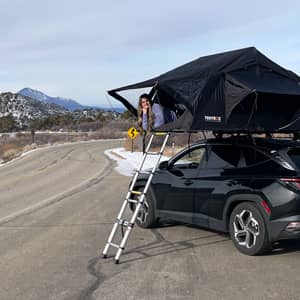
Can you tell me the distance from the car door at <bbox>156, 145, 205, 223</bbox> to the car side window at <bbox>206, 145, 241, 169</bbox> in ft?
0.78

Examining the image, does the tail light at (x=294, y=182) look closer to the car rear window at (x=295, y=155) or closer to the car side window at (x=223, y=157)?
the car rear window at (x=295, y=155)

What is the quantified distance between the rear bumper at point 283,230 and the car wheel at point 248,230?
13 cm

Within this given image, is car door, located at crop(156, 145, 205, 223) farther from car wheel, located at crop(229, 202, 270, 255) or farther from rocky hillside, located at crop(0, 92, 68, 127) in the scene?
rocky hillside, located at crop(0, 92, 68, 127)

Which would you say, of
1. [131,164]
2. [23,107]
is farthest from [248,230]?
[23,107]

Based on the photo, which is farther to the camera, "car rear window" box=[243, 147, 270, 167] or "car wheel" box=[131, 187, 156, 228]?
"car wheel" box=[131, 187, 156, 228]

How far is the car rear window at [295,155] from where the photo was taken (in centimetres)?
680

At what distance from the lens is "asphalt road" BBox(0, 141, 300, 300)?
5613mm

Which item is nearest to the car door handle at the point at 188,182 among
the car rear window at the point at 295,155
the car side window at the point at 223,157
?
the car side window at the point at 223,157

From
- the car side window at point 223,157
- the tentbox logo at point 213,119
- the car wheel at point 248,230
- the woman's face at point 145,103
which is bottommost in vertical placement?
the car wheel at point 248,230

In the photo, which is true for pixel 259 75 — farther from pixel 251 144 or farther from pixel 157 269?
pixel 157 269

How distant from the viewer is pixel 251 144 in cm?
748

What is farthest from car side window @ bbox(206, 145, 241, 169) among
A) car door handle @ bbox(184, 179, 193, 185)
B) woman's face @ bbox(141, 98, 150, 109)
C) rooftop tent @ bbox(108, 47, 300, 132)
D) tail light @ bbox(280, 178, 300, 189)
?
woman's face @ bbox(141, 98, 150, 109)

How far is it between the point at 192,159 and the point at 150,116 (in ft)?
6.10

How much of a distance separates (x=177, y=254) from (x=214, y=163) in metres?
1.52
